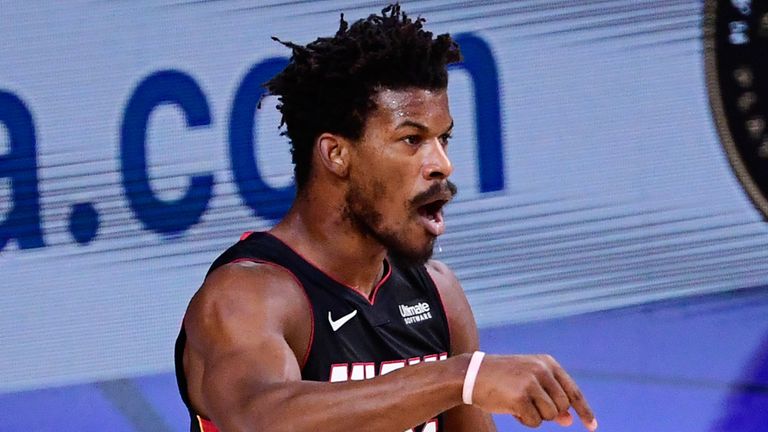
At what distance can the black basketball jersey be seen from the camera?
2545 mm

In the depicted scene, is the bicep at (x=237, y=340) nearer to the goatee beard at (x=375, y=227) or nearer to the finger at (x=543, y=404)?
the goatee beard at (x=375, y=227)

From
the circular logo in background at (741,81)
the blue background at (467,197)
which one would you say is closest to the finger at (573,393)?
the blue background at (467,197)

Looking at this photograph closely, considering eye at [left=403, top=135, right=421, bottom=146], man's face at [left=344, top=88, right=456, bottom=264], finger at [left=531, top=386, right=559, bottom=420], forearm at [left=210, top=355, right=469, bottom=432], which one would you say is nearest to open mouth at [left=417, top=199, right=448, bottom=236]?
man's face at [left=344, top=88, right=456, bottom=264]

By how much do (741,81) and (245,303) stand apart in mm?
2362

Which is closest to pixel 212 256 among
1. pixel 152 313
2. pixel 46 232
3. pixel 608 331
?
pixel 152 313

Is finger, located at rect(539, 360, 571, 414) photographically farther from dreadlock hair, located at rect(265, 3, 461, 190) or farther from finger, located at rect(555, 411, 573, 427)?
dreadlock hair, located at rect(265, 3, 461, 190)

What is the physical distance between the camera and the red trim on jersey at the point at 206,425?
2.61m

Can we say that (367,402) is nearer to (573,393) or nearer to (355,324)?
(573,393)

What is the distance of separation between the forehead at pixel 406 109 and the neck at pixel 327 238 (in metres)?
0.21

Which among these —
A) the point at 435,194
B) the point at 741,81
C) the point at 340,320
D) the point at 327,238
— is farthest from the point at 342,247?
the point at 741,81

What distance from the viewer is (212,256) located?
396 centimetres

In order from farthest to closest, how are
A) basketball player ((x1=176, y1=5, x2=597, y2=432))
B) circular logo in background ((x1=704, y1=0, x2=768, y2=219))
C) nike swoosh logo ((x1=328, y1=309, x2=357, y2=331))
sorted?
circular logo in background ((x1=704, y1=0, x2=768, y2=219)) → nike swoosh logo ((x1=328, y1=309, x2=357, y2=331)) → basketball player ((x1=176, y1=5, x2=597, y2=432))

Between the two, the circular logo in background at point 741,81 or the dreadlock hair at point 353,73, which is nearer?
the dreadlock hair at point 353,73

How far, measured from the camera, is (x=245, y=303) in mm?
2398
